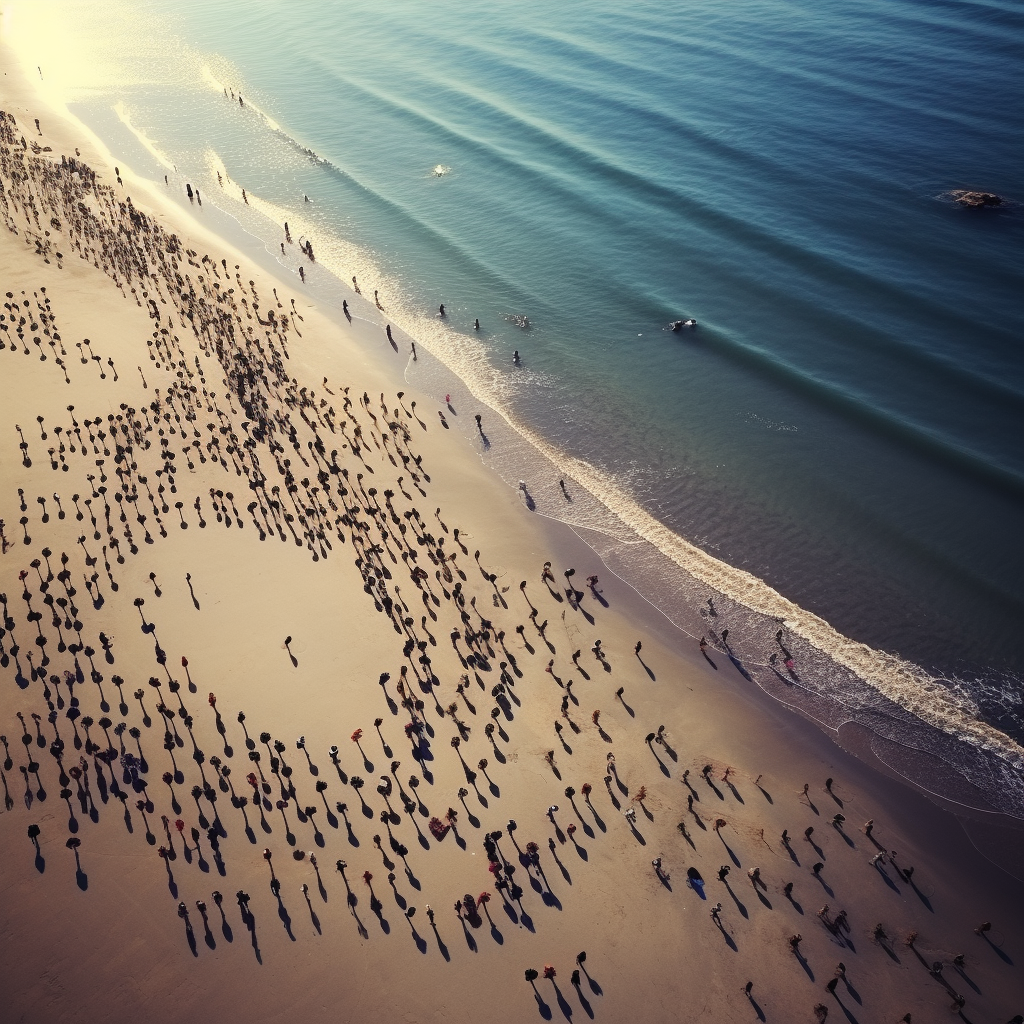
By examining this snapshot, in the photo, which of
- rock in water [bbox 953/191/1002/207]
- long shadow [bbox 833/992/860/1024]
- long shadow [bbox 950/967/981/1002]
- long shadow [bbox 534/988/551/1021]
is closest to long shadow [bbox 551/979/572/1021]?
long shadow [bbox 534/988/551/1021]

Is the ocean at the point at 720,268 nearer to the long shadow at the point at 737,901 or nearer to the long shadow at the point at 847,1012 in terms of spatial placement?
the long shadow at the point at 737,901

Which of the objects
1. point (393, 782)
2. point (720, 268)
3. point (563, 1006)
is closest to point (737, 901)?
point (563, 1006)

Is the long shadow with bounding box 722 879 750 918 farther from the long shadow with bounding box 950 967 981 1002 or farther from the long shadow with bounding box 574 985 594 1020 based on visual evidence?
the long shadow with bounding box 950 967 981 1002

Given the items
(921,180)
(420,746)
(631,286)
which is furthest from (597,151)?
(420,746)

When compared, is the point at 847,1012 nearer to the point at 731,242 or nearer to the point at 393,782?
the point at 393,782

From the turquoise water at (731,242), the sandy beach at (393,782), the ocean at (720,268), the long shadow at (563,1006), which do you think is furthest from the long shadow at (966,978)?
the long shadow at (563,1006)

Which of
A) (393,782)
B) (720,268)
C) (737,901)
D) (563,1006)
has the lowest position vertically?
(563,1006)

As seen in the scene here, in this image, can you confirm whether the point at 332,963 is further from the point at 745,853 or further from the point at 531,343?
the point at 531,343
